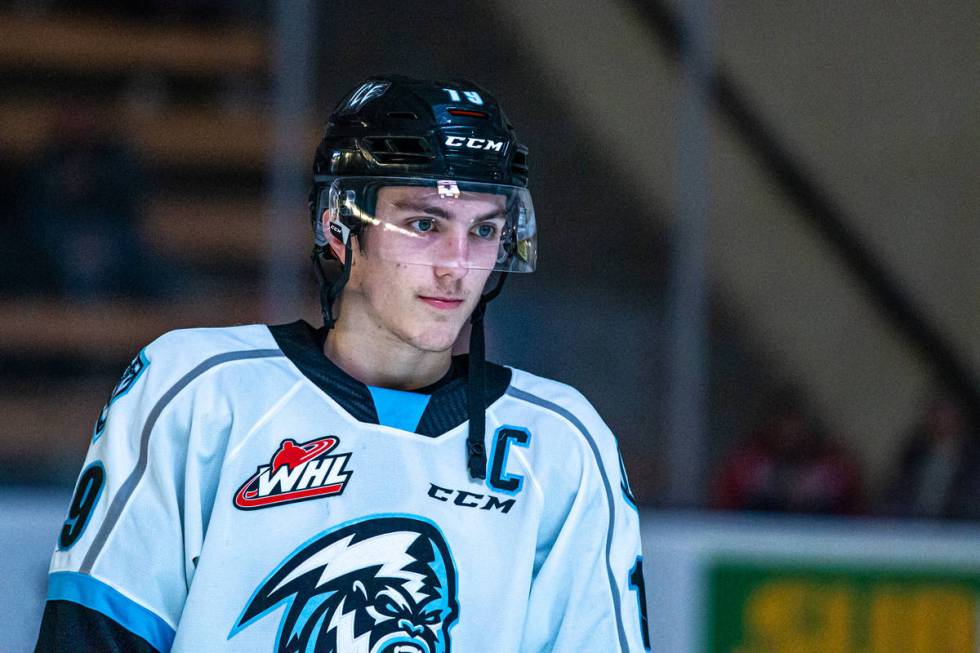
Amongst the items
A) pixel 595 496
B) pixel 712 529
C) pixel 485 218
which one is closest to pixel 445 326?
pixel 485 218

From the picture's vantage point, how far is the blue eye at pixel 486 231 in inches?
61.9

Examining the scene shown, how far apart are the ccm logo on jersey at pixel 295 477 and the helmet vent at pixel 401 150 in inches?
13.7

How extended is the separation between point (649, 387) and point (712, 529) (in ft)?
1.90

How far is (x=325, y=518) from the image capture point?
1.46m

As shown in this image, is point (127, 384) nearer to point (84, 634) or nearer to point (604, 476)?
point (84, 634)

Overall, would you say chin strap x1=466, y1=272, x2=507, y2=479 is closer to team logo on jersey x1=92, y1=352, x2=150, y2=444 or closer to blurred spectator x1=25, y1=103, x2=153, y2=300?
team logo on jersey x1=92, y1=352, x2=150, y2=444

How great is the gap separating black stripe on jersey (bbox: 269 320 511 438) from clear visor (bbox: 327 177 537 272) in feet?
0.46

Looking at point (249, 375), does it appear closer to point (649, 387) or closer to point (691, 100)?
point (649, 387)

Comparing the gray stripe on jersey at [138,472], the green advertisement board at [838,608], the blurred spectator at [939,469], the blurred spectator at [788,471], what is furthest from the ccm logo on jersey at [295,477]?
the blurred spectator at [939,469]

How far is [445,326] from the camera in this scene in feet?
5.03

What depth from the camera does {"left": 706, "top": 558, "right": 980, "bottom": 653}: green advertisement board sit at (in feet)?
9.70

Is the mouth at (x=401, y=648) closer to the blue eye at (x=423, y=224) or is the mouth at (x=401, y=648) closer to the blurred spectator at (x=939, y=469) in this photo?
the blue eye at (x=423, y=224)

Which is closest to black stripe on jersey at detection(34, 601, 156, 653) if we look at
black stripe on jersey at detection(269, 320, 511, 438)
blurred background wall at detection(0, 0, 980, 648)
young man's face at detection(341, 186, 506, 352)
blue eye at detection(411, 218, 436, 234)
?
black stripe on jersey at detection(269, 320, 511, 438)

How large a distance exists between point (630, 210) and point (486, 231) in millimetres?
2209
